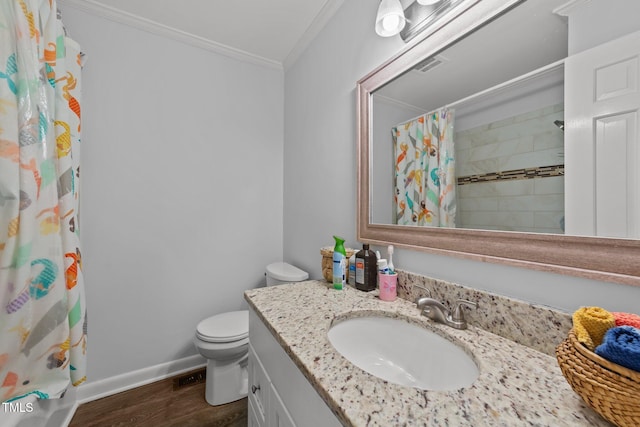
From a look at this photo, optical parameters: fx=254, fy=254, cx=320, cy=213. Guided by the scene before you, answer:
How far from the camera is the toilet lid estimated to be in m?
1.41

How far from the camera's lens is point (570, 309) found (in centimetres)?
62

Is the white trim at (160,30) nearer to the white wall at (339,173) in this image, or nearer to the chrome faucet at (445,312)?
the white wall at (339,173)

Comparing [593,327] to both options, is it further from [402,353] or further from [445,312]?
[402,353]

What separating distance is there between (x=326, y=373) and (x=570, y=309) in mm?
609

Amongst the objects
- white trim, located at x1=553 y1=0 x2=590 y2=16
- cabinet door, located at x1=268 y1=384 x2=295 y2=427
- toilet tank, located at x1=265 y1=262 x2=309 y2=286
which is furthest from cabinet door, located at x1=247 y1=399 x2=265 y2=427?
white trim, located at x1=553 y1=0 x2=590 y2=16

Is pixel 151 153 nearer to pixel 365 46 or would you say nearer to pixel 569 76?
pixel 365 46

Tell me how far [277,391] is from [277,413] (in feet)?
0.20

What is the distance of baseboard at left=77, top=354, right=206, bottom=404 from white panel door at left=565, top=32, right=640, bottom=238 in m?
2.11

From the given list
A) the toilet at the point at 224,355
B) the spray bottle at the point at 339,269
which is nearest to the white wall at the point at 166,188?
the toilet at the point at 224,355

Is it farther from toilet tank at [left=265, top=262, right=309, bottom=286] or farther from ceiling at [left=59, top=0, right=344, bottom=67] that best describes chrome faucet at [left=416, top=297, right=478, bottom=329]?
ceiling at [left=59, top=0, right=344, bottom=67]

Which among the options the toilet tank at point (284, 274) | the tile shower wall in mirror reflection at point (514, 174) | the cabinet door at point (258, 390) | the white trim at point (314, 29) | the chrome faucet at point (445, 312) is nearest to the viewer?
the tile shower wall in mirror reflection at point (514, 174)

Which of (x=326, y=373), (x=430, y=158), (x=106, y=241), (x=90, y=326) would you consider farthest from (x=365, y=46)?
(x=90, y=326)

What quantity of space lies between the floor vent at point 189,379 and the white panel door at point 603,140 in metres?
2.02

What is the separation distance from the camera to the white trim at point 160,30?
1.45m
